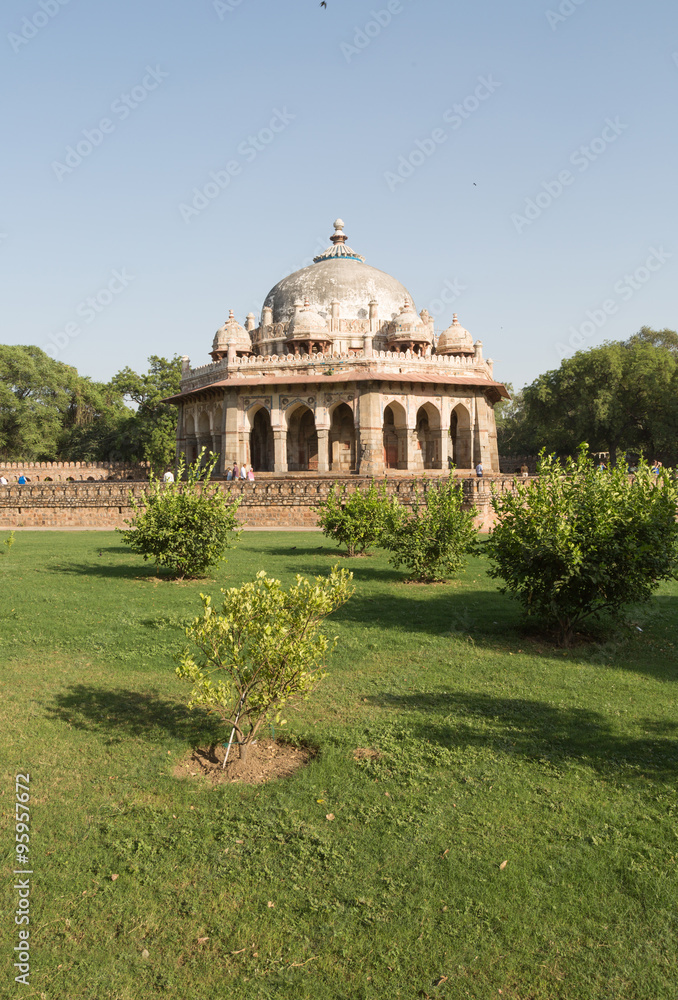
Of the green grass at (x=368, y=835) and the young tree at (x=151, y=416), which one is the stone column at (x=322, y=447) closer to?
the young tree at (x=151, y=416)

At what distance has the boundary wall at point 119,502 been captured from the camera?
60.3 ft

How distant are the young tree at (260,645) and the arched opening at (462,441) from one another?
2526cm

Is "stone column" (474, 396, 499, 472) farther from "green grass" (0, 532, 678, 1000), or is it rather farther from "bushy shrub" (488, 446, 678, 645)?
"green grass" (0, 532, 678, 1000)

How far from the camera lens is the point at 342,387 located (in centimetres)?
2673

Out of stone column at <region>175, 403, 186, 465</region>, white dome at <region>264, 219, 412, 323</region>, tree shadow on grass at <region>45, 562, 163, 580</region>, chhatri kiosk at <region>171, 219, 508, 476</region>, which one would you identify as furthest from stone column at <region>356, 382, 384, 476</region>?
tree shadow on grass at <region>45, 562, 163, 580</region>

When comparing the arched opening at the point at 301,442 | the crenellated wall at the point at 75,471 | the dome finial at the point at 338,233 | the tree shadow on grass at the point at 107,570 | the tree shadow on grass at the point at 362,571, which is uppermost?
the dome finial at the point at 338,233

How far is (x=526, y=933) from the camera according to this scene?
113 inches

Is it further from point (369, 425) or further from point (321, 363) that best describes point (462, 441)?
point (321, 363)

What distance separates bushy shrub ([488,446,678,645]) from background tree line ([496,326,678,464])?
1128 inches

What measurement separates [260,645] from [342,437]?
2584 centimetres

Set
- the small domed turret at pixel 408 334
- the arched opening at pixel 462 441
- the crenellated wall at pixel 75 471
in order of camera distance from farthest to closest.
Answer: the crenellated wall at pixel 75 471
the small domed turret at pixel 408 334
the arched opening at pixel 462 441

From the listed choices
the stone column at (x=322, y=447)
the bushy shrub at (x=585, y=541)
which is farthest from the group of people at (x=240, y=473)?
the bushy shrub at (x=585, y=541)

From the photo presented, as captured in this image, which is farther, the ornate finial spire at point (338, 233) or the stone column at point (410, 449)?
the ornate finial spire at point (338, 233)

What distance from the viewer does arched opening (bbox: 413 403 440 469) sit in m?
28.4
